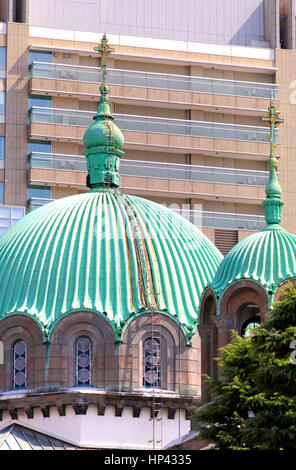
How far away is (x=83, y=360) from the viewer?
251 feet

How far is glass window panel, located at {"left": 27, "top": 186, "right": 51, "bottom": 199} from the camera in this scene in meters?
119

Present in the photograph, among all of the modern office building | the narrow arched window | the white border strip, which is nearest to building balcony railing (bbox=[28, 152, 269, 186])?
the modern office building

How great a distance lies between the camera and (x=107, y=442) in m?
75.1

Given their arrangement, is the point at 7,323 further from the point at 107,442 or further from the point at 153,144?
the point at 153,144

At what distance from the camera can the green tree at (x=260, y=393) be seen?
2141 inches

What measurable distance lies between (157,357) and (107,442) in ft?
14.9

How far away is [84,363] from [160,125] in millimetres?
48734

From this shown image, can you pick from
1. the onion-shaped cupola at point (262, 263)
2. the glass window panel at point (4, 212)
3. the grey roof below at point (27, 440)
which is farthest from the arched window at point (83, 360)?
the glass window panel at point (4, 212)

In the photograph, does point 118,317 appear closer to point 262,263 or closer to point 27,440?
point 27,440

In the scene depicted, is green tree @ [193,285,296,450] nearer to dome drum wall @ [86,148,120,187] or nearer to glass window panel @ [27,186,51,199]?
dome drum wall @ [86,148,120,187]

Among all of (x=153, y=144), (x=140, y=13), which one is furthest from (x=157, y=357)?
(x=140, y=13)

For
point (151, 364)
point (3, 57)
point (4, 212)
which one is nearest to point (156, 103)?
point (3, 57)

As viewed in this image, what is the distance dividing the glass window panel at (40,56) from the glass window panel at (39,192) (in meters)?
9.10

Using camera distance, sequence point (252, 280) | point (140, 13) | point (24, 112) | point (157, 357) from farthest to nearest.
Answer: point (140, 13) → point (24, 112) → point (157, 357) → point (252, 280)
